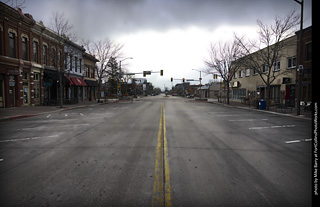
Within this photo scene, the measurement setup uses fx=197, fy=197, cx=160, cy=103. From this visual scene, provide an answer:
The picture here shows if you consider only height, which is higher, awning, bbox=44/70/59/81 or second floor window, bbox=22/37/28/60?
second floor window, bbox=22/37/28/60

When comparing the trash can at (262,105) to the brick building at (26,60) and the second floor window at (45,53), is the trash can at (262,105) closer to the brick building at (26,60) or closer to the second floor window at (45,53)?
the brick building at (26,60)

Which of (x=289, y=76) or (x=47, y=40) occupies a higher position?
(x=47, y=40)

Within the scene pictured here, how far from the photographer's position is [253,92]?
111ft

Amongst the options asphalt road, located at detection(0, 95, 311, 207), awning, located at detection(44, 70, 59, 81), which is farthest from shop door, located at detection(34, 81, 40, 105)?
asphalt road, located at detection(0, 95, 311, 207)

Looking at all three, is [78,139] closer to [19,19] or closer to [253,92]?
[19,19]

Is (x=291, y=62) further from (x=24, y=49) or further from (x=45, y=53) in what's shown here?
(x=24, y=49)

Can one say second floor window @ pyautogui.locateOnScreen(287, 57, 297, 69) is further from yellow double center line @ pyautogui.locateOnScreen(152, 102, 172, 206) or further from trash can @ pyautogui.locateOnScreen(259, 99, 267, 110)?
yellow double center line @ pyautogui.locateOnScreen(152, 102, 172, 206)

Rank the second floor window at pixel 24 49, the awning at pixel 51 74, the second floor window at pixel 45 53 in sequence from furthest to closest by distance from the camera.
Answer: the second floor window at pixel 45 53 < the awning at pixel 51 74 < the second floor window at pixel 24 49

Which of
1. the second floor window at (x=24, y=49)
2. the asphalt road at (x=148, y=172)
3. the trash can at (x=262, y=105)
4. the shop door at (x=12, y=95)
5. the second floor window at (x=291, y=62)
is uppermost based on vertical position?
the second floor window at (x=24, y=49)

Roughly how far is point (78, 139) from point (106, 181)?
174 inches

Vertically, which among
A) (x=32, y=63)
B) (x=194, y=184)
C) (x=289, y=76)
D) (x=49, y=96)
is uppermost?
(x=32, y=63)

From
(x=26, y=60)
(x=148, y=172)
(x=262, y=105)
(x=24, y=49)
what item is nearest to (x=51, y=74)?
(x=26, y=60)

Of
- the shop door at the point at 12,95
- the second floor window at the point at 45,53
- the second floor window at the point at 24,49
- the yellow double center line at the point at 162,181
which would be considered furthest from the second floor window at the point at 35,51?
the yellow double center line at the point at 162,181

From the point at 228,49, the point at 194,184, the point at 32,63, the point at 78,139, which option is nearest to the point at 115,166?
the point at 194,184
